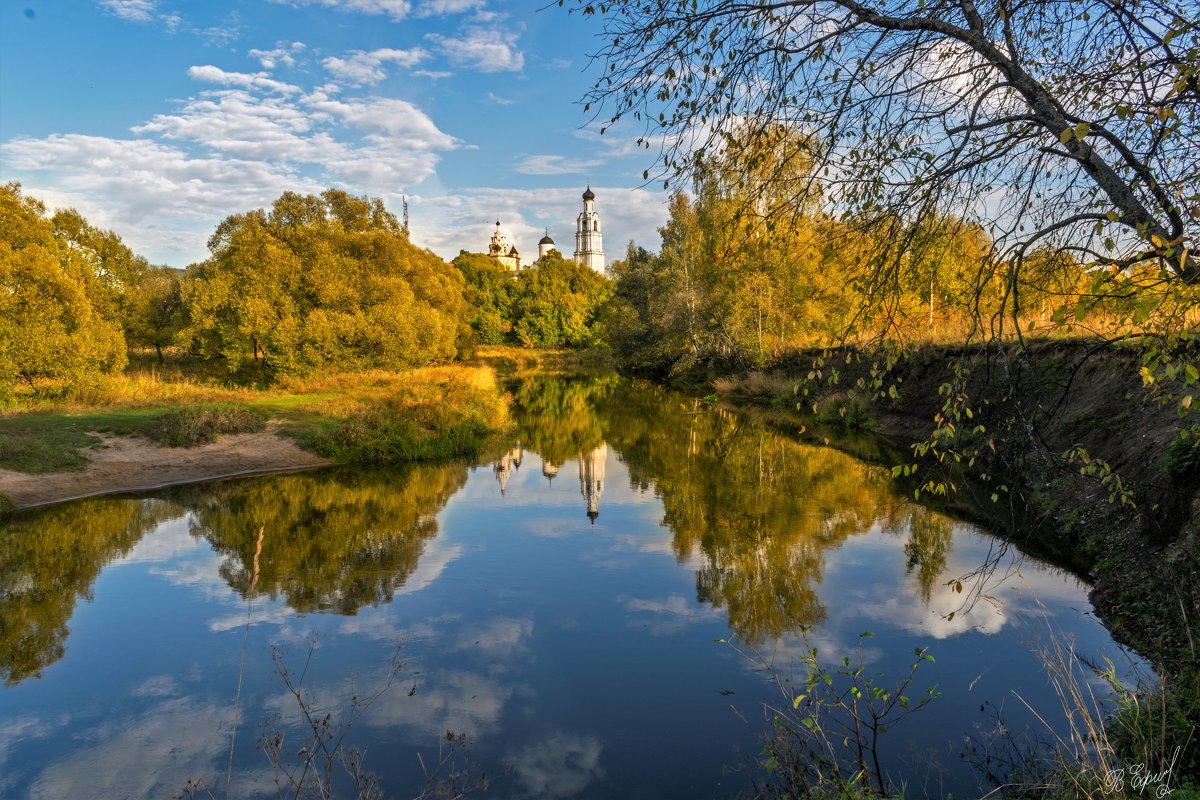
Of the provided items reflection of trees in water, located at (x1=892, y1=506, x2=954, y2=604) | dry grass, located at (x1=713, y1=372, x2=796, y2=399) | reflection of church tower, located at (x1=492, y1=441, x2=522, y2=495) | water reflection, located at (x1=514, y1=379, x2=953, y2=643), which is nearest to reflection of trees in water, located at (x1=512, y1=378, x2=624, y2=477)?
water reflection, located at (x1=514, y1=379, x2=953, y2=643)

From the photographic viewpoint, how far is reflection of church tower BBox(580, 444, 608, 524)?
1572cm

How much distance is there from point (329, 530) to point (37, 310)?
12811 millimetres

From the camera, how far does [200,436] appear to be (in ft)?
60.3

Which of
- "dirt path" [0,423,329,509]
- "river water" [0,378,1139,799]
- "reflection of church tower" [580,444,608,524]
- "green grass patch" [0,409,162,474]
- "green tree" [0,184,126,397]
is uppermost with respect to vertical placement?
"green tree" [0,184,126,397]

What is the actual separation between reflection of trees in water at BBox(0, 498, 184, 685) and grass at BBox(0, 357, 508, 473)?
254 cm

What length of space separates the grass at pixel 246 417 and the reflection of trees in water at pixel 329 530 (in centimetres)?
198

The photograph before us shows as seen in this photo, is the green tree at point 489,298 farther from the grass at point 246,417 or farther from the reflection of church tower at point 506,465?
the reflection of church tower at point 506,465

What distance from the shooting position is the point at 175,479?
16812mm

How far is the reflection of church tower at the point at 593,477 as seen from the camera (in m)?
15.7

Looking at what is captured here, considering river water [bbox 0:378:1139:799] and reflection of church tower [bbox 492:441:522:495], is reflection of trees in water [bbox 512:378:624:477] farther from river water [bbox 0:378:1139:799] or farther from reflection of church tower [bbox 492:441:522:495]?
river water [bbox 0:378:1139:799]

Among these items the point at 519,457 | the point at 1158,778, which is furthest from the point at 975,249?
the point at 519,457

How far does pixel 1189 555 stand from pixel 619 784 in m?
6.60

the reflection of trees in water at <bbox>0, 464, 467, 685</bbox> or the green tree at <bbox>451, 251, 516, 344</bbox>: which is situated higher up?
the green tree at <bbox>451, 251, 516, 344</bbox>

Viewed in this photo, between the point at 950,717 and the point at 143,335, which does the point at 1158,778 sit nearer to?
the point at 950,717
